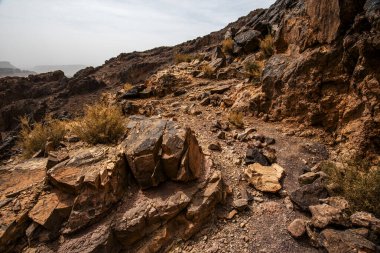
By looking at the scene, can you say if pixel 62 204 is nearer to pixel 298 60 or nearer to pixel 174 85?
pixel 298 60

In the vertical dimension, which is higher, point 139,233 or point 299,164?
point 299,164

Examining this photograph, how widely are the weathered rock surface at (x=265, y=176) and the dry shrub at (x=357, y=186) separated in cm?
92

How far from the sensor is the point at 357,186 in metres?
4.13

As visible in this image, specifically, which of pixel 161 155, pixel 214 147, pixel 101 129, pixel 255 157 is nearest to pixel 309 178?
pixel 255 157

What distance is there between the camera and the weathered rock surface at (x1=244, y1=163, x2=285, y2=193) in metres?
4.98

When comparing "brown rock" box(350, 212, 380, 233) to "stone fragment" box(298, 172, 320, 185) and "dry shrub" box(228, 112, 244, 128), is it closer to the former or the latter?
"stone fragment" box(298, 172, 320, 185)

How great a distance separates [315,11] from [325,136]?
3475 millimetres

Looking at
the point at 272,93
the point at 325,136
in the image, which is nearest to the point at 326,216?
the point at 325,136

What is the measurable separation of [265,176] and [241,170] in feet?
1.78

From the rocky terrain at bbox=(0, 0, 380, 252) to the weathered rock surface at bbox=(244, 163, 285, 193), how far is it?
0.07 feet

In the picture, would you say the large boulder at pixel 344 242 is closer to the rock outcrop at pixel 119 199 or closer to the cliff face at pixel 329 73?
the rock outcrop at pixel 119 199

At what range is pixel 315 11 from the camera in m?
6.93

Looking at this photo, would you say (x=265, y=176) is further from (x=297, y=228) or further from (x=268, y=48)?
(x=268, y=48)

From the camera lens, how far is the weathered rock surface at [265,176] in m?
4.98
